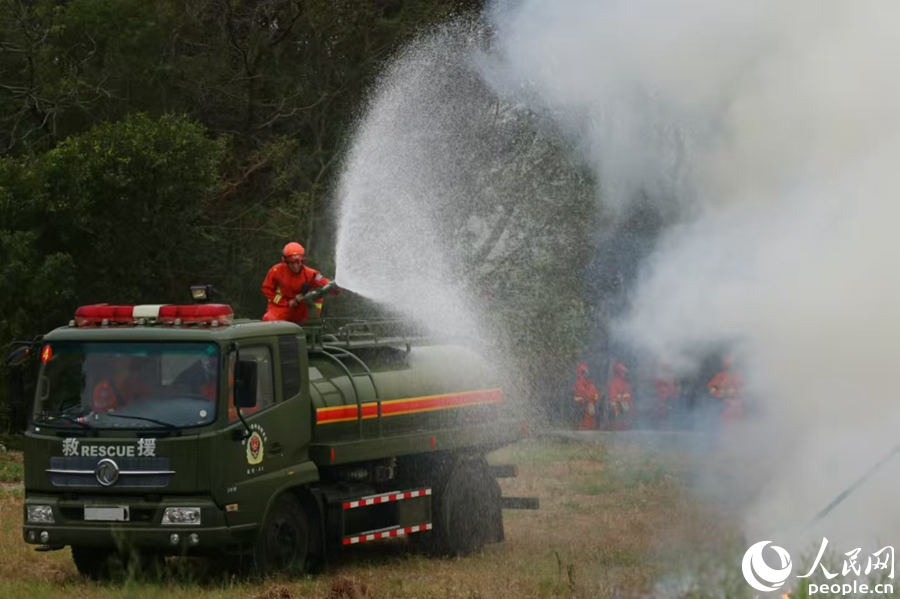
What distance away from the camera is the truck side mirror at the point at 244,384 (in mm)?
12023

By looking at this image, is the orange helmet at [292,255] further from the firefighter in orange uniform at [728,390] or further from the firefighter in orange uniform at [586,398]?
the firefighter in orange uniform at [586,398]

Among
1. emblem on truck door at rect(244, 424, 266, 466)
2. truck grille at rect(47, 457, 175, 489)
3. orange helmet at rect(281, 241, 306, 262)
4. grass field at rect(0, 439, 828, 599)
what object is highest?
orange helmet at rect(281, 241, 306, 262)

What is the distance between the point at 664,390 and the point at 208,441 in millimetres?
7332

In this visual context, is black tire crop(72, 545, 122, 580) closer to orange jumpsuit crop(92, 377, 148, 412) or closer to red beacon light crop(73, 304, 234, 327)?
orange jumpsuit crop(92, 377, 148, 412)

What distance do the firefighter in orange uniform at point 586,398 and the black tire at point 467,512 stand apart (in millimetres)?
8359

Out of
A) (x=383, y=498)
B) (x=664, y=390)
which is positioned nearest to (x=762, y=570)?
(x=383, y=498)

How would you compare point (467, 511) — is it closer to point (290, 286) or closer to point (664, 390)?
point (290, 286)

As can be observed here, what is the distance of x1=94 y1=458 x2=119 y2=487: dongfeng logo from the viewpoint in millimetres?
11836

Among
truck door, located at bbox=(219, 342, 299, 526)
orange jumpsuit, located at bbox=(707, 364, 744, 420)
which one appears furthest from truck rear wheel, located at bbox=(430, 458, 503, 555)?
orange jumpsuit, located at bbox=(707, 364, 744, 420)

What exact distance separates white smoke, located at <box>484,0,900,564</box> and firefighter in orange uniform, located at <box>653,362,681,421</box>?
5.97ft

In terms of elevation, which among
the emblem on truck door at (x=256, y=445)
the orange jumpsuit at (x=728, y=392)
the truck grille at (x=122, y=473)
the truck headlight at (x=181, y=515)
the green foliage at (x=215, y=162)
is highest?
the green foliage at (x=215, y=162)

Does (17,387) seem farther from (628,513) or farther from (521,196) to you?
(521,196)

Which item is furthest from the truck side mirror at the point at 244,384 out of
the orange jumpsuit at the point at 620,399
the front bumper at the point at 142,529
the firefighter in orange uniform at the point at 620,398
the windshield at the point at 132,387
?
the orange jumpsuit at the point at 620,399

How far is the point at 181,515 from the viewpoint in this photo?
11750 millimetres
